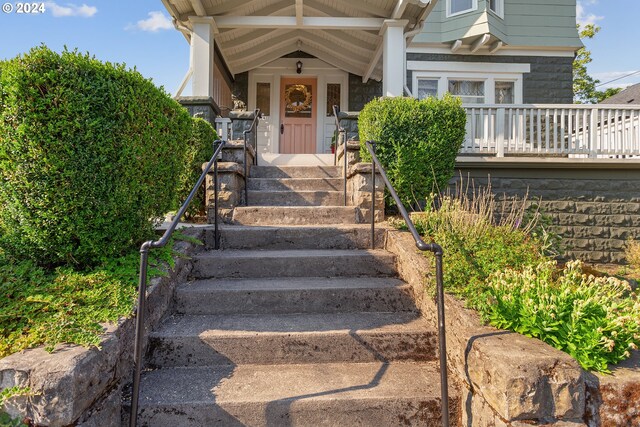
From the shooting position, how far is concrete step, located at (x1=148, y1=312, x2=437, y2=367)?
2.30 m

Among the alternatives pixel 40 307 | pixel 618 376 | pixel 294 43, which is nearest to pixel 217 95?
pixel 294 43

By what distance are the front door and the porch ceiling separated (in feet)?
2.65

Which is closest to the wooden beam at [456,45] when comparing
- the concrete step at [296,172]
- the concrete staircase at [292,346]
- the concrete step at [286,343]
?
the concrete step at [296,172]

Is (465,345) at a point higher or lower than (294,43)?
lower

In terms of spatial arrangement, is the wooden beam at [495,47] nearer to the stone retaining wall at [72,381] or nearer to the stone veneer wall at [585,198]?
the stone veneer wall at [585,198]

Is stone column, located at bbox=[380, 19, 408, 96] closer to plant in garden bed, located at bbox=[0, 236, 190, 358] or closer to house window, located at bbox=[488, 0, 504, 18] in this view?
house window, located at bbox=[488, 0, 504, 18]

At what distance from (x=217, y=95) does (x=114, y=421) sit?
21.9 ft

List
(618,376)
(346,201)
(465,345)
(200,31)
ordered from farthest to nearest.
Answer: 1. (200,31)
2. (346,201)
3. (465,345)
4. (618,376)

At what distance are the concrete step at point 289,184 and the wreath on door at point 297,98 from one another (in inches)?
192

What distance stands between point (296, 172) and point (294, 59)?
196 inches

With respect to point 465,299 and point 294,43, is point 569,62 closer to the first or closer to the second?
point 294,43

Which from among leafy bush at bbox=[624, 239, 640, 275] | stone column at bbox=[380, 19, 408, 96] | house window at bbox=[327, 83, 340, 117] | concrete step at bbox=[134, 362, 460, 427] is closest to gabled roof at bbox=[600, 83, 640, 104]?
leafy bush at bbox=[624, 239, 640, 275]

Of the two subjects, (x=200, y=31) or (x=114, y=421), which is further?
(x=200, y=31)

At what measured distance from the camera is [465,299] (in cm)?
238
